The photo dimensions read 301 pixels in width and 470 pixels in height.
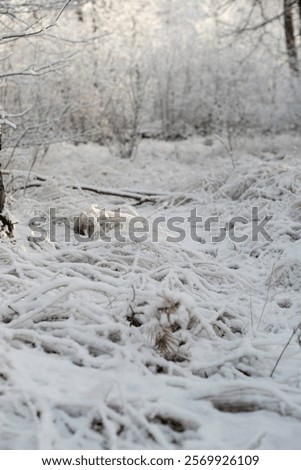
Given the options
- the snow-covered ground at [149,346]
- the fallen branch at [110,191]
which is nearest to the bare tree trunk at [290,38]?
the fallen branch at [110,191]

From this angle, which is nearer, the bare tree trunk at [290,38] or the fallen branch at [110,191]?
the fallen branch at [110,191]

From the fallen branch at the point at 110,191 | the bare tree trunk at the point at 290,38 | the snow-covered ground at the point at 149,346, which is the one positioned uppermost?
the bare tree trunk at the point at 290,38

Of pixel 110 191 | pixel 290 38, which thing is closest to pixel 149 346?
pixel 110 191

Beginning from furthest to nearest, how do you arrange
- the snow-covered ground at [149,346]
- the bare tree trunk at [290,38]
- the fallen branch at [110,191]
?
the bare tree trunk at [290,38]
the fallen branch at [110,191]
the snow-covered ground at [149,346]

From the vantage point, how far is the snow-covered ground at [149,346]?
1.63 meters

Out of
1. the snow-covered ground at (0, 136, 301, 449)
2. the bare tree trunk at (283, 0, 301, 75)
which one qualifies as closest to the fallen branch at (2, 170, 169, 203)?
the snow-covered ground at (0, 136, 301, 449)

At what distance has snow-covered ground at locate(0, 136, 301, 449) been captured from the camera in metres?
1.63

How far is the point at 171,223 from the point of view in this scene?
4.44 meters

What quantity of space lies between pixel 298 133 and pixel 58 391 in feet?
32.0

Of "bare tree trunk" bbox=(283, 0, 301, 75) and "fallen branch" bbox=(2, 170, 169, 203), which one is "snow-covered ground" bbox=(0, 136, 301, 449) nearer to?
"fallen branch" bbox=(2, 170, 169, 203)

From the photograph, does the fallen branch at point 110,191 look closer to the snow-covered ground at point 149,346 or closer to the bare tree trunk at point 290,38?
the snow-covered ground at point 149,346

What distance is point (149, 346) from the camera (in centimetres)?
205
